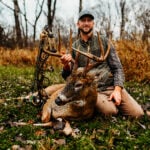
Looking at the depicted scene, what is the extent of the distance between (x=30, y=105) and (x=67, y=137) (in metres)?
2.07

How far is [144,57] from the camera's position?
11469 millimetres

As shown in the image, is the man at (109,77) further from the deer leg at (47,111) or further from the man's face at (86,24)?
the deer leg at (47,111)

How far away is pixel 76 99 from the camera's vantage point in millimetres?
5977

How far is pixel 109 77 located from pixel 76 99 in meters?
0.87

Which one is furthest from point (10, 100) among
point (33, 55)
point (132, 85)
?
point (33, 55)

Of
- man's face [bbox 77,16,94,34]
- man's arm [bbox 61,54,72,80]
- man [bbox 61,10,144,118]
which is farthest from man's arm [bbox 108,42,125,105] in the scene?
man's arm [bbox 61,54,72,80]

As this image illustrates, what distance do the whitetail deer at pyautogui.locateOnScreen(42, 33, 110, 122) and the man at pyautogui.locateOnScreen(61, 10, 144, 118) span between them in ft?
1.05

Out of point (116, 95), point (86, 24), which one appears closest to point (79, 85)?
point (116, 95)

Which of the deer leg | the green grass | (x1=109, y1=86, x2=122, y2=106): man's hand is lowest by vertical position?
the green grass

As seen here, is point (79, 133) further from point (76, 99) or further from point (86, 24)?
point (86, 24)

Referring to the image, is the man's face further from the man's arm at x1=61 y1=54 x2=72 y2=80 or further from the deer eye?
the deer eye

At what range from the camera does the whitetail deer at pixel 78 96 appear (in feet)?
19.4

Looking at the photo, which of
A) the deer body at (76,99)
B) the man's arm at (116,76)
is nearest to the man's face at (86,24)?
the man's arm at (116,76)

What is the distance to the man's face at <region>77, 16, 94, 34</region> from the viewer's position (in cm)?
646
